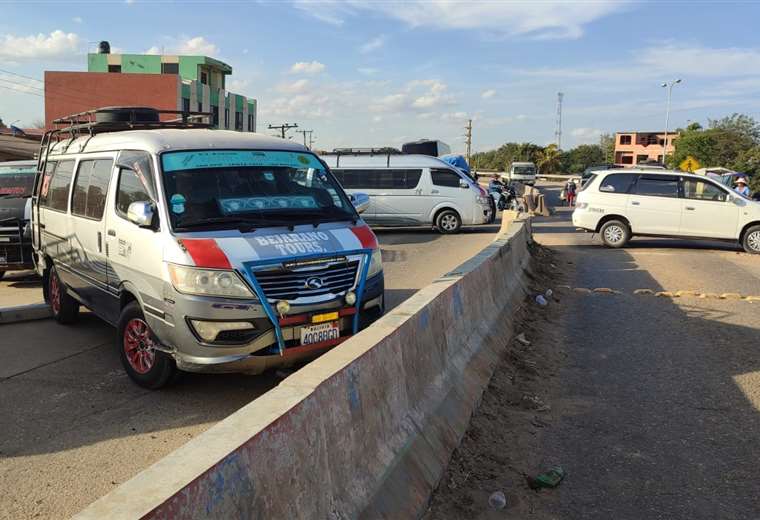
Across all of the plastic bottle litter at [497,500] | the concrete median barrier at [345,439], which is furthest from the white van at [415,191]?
the plastic bottle litter at [497,500]

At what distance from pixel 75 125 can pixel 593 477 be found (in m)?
6.36

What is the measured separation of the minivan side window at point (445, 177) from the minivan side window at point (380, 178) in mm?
458

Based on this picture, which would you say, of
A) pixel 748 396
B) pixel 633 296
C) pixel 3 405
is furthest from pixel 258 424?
pixel 633 296

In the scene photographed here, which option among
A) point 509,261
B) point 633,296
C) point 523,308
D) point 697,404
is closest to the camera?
point 697,404

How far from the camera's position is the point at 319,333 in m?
5.03

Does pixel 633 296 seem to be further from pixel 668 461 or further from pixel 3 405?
pixel 3 405

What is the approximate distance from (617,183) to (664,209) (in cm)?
128

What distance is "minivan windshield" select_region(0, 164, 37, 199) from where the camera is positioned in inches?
431

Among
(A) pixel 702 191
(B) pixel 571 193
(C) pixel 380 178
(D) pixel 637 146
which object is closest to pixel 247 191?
(A) pixel 702 191

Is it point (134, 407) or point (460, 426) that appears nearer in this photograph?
point (460, 426)

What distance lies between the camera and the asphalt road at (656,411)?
12.2 feet

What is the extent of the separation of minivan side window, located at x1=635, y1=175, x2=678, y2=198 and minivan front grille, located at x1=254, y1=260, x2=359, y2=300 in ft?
42.4

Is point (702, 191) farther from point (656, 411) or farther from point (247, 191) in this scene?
point (247, 191)

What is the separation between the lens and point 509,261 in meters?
9.12
